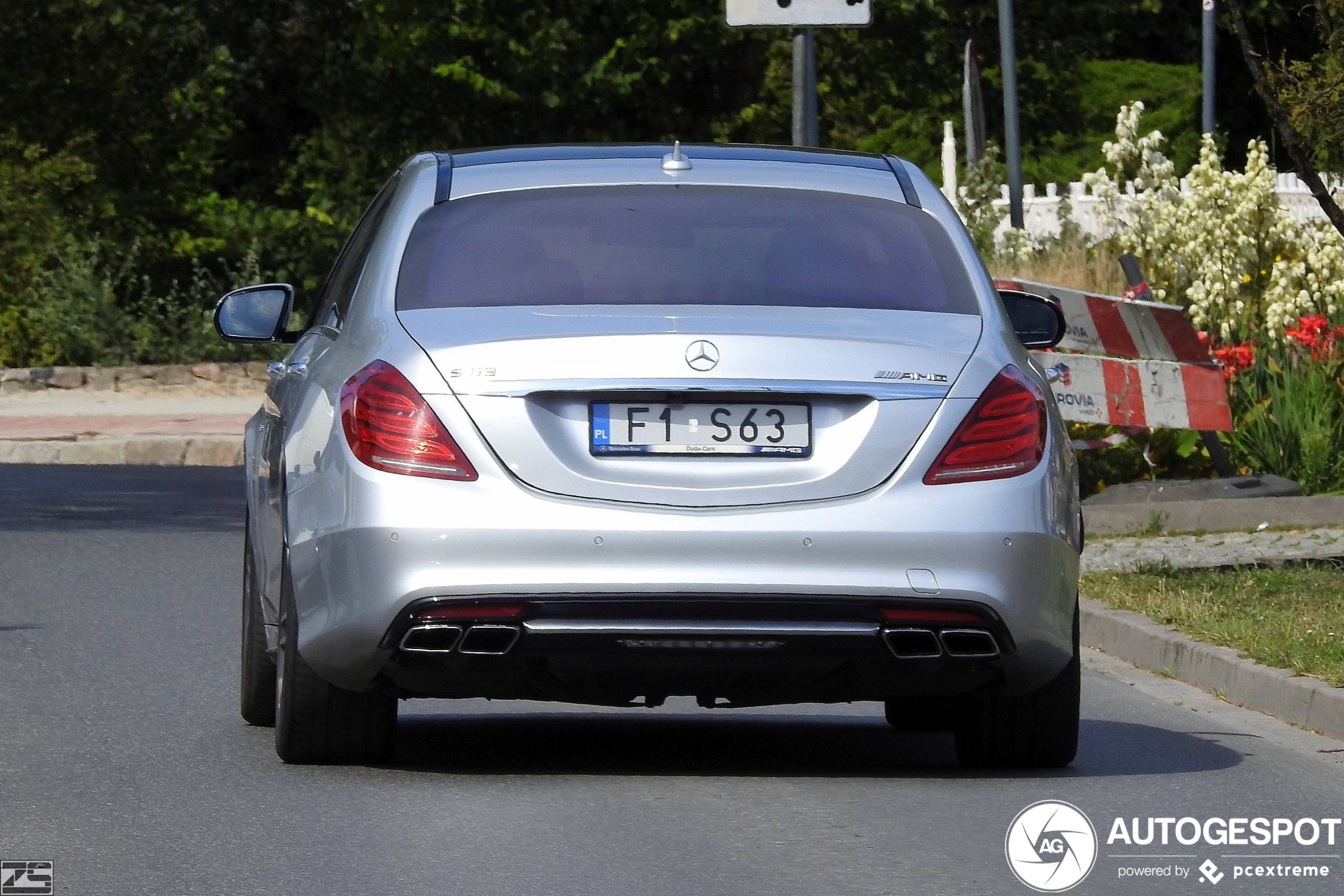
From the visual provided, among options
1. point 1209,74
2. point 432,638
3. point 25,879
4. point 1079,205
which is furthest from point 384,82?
point 25,879

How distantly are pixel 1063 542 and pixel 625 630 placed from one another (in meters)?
1.16

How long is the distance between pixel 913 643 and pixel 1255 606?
4.75 meters

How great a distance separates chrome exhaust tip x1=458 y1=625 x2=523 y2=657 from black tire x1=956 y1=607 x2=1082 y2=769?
1515 mm

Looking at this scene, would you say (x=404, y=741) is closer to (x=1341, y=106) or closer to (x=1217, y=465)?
(x=1341, y=106)

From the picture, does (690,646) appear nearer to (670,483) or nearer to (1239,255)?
(670,483)

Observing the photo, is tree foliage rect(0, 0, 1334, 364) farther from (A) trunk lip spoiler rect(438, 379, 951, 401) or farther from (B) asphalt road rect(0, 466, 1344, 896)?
(A) trunk lip spoiler rect(438, 379, 951, 401)

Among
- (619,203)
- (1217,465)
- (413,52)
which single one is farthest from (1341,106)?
(413,52)

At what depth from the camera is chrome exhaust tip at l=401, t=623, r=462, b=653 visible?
6.57 m

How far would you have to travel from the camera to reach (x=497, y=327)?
6.69 m

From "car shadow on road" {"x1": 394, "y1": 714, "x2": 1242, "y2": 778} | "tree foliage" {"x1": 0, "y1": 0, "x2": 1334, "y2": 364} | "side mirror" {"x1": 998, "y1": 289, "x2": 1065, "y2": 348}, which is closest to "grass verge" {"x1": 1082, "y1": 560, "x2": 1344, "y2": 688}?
"car shadow on road" {"x1": 394, "y1": 714, "x2": 1242, "y2": 778}

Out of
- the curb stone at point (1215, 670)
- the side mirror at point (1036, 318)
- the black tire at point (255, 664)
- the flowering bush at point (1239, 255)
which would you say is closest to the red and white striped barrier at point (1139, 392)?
the flowering bush at point (1239, 255)

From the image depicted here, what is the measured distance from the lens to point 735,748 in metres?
8.00

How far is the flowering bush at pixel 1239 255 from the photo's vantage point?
17344 mm

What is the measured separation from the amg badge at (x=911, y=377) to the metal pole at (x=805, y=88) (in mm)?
10838
